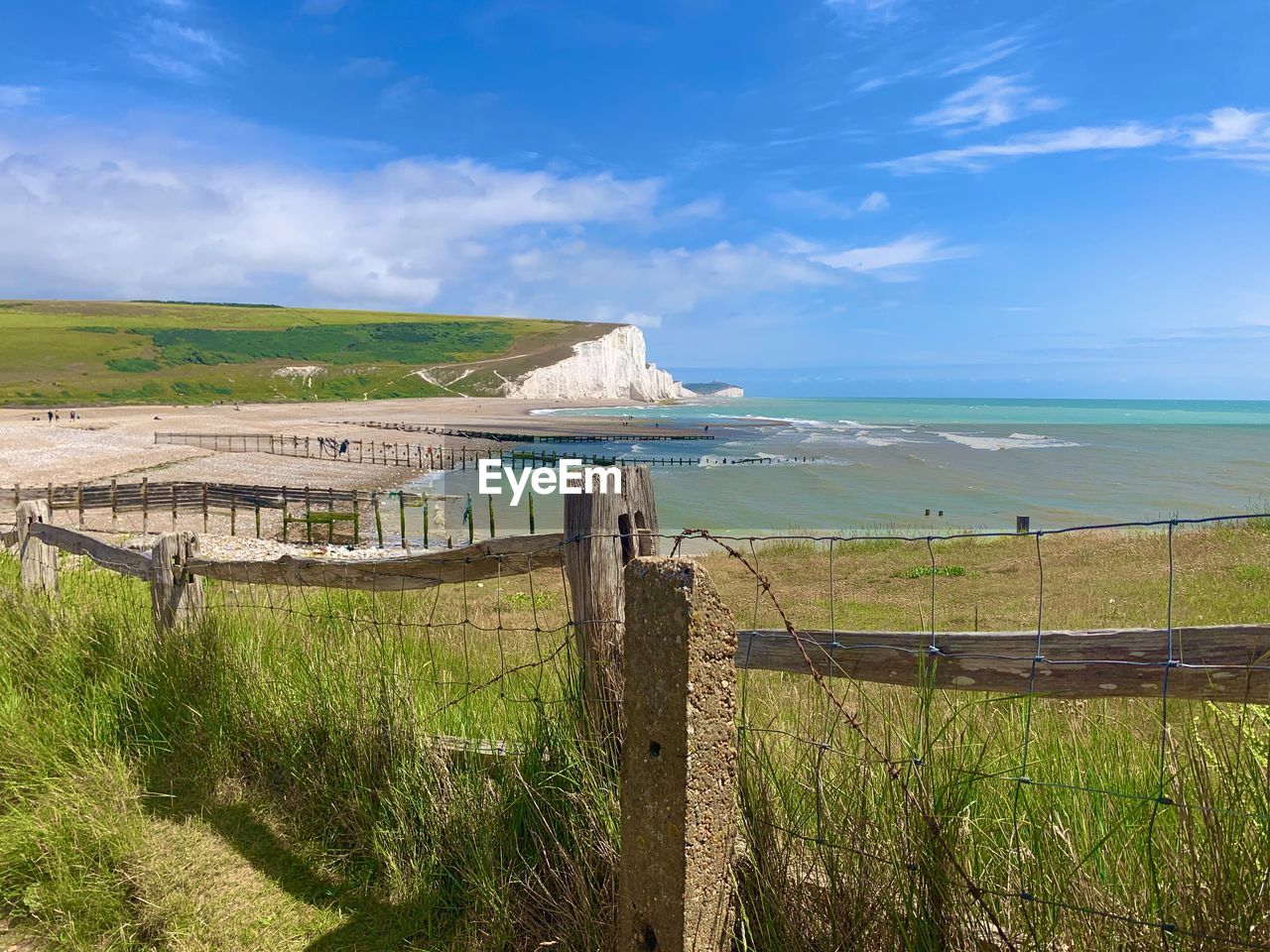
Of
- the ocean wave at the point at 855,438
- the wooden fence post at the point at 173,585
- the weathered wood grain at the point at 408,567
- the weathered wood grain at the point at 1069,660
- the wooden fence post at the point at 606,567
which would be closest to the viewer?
the weathered wood grain at the point at 1069,660

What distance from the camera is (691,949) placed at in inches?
86.3

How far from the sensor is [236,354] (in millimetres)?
136375

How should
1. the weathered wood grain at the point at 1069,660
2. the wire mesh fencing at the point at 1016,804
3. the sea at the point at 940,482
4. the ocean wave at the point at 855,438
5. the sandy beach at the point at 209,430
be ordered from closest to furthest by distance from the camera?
the wire mesh fencing at the point at 1016,804
the weathered wood grain at the point at 1069,660
the sea at the point at 940,482
the sandy beach at the point at 209,430
the ocean wave at the point at 855,438

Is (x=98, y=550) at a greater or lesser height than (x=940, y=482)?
greater

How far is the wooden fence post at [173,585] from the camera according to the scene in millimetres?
5262

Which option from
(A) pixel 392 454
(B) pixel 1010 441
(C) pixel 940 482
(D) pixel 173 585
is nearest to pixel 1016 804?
(D) pixel 173 585

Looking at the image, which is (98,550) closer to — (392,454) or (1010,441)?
(392,454)

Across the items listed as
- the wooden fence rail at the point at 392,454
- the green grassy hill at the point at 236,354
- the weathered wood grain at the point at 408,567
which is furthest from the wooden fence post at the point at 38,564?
the green grassy hill at the point at 236,354

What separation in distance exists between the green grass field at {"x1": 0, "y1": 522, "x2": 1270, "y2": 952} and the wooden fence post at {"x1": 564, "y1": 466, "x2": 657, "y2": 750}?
0.59ft

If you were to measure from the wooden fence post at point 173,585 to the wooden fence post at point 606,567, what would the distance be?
3259 millimetres

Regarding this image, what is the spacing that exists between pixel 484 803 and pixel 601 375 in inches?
5929

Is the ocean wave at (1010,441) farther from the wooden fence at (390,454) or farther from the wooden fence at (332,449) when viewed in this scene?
the wooden fence at (332,449)

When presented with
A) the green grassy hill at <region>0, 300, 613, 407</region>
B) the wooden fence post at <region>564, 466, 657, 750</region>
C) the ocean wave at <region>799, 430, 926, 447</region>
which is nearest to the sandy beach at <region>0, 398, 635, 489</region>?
the green grassy hill at <region>0, 300, 613, 407</region>

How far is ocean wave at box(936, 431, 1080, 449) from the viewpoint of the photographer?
69.4 meters
